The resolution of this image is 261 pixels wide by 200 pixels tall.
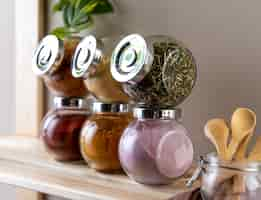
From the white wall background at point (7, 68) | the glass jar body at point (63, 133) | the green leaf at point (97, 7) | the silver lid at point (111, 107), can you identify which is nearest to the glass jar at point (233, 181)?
the silver lid at point (111, 107)

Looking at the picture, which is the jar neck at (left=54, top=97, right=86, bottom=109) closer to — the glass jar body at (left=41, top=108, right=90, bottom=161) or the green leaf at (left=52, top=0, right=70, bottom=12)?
the glass jar body at (left=41, top=108, right=90, bottom=161)

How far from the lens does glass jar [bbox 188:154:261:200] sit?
2.32 feet

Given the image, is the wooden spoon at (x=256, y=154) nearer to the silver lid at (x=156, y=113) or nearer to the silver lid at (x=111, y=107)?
the silver lid at (x=156, y=113)

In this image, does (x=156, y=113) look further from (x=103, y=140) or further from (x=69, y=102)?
(x=69, y=102)

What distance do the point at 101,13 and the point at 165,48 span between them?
0.36 meters

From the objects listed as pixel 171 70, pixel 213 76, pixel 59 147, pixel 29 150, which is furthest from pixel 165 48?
pixel 29 150

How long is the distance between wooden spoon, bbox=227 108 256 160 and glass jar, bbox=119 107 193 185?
0.08 m

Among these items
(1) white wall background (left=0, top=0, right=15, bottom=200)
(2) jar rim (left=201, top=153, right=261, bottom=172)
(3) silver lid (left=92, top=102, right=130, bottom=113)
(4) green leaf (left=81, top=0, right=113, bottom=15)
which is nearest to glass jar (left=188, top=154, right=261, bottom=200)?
(2) jar rim (left=201, top=153, right=261, bottom=172)

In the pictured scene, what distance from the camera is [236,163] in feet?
2.33

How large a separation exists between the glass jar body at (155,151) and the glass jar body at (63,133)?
179 mm

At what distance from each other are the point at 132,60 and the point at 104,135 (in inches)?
6.2

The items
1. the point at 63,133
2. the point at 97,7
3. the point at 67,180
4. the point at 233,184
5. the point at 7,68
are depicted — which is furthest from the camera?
the point at 7,68

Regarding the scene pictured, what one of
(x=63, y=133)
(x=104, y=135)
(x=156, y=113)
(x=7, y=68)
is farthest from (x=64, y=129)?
(x=7, y=68)

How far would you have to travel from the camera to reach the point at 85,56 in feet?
2.91
